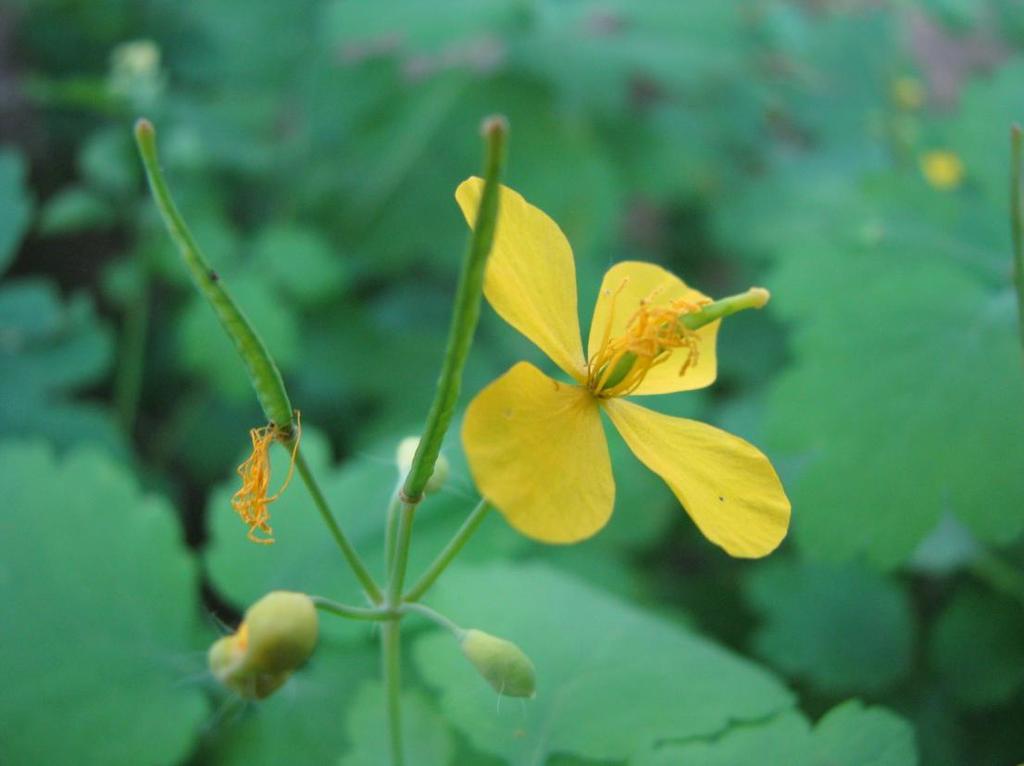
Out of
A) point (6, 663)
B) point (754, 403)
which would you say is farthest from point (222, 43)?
point (6, 663)

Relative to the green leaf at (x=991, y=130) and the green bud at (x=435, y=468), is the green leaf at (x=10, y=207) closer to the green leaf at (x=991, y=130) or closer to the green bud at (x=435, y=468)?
the green bud at (x=435, y=468)

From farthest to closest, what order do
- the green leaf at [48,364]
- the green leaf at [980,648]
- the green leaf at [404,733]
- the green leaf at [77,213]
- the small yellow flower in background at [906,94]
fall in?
the small yellow flower in background at [906,94], the green leaf at [77,213], the green leaf at [48,364], the green leaf at [980,648], the green leaf at [404,733]

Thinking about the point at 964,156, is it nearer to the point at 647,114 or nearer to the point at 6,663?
the point at 647,114

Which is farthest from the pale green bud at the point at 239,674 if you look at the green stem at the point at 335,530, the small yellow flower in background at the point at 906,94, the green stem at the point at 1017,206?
the small yellow flower in background at the point at 906,94

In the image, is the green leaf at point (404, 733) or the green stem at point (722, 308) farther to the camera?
the green leaf at point (404, 733)

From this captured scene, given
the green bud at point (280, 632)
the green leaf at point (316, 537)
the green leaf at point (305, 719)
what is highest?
the green bud at point (280, 632)

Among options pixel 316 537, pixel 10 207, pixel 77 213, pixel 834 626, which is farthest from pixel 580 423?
pixel 77 213
